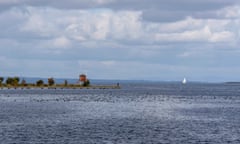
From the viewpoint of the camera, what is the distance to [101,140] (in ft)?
208

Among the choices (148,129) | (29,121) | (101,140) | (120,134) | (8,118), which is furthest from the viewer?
(8,118)

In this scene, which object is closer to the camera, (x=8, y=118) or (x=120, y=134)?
(x=120, y=134)

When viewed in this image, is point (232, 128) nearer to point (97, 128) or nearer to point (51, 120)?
point (97, 128)

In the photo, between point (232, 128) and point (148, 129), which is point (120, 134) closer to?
point (148, 129)

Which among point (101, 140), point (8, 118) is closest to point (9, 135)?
point (101, 140)

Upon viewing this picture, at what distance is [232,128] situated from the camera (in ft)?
261

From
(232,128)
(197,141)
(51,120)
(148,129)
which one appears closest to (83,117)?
(51,120)

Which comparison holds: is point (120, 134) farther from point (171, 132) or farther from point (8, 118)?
point (8, 118)

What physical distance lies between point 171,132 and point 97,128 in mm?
11563

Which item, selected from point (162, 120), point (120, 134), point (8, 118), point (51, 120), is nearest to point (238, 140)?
point (120, 134)

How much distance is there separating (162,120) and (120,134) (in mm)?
23032

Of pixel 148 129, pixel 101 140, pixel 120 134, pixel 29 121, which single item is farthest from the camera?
pixel 29 121

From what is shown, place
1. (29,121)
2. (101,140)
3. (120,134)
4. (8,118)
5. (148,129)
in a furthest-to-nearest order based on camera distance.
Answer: (8,118) → (29,121) → (148,129) → (120,134) → (101,140)

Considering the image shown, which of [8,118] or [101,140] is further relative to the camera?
[8,118]
